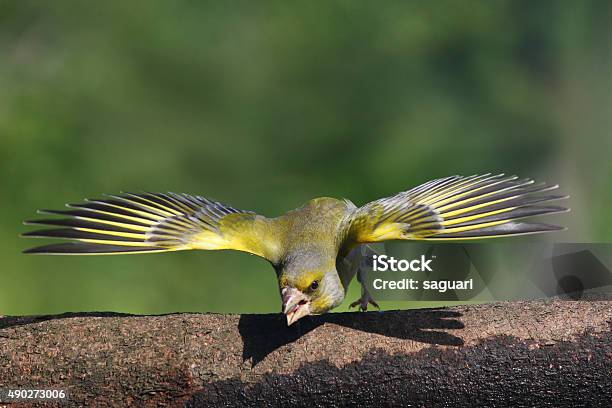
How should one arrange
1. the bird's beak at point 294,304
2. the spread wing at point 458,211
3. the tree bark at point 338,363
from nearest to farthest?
1. the tree bark at point 338,363
2. the bird's beak at point 294,304
3. the spread wing at point 458,211

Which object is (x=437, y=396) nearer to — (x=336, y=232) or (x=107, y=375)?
(x=336, y=232)

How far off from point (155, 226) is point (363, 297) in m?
0.82

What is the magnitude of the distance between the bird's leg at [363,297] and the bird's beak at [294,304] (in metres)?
0.64

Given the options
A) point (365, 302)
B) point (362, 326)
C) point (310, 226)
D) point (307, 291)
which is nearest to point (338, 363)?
point (362, 326)

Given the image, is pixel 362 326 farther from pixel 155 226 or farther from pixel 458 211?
pixel 155 226

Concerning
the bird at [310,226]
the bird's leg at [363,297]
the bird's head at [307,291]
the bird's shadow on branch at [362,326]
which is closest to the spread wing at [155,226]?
the bird at [310,226]

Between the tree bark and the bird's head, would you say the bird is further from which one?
the tree bark

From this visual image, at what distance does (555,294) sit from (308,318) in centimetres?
90

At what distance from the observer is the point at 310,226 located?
3057 mm

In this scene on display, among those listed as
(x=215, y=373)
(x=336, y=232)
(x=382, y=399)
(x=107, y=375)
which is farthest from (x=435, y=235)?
(x=107, y=375)

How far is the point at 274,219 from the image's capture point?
3174 mm

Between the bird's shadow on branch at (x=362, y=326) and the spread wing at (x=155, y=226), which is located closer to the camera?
the bird's shadow on branch at (x=362, y=326)

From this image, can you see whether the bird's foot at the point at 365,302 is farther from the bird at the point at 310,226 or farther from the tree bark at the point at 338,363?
the tree bark at the point at 338,363

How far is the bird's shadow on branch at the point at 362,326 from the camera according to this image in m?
2.63
